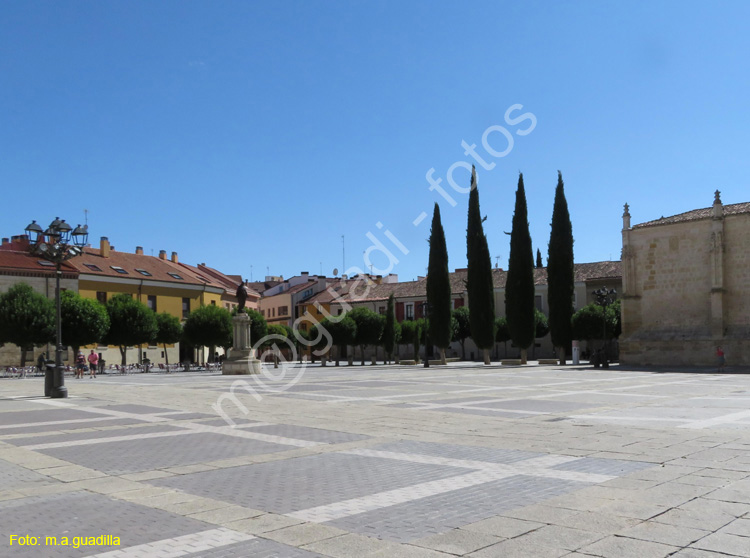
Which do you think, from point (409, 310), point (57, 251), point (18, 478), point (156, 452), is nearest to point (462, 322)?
point (409, 310)

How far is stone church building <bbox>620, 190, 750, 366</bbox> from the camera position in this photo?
32281 millimetres

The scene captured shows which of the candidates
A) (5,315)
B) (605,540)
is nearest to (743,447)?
(605,540)

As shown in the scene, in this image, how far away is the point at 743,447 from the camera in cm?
787

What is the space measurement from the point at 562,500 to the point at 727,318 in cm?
3156

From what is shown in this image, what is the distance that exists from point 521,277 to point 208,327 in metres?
21.6

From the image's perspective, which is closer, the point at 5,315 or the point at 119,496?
the point at 119,496

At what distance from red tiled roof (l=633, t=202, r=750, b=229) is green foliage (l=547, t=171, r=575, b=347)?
4851 millimetres

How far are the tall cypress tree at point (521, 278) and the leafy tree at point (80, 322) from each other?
25436 millimetres

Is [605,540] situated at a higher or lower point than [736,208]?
lower

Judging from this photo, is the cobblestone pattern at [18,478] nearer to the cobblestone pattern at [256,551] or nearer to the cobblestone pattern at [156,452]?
the cobblestone pattern at [156,452]

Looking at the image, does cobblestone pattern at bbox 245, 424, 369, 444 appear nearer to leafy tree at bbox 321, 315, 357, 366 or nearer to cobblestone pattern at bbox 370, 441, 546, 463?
cobblestone pattern at bbox 370, 441, 546, 463

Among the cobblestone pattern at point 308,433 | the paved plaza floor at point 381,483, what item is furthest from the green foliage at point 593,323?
the cobblestone pattern at point 308,433

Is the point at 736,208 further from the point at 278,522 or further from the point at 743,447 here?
the point at 278,522

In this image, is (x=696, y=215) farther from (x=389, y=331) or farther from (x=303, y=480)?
(x=303, y=480)
